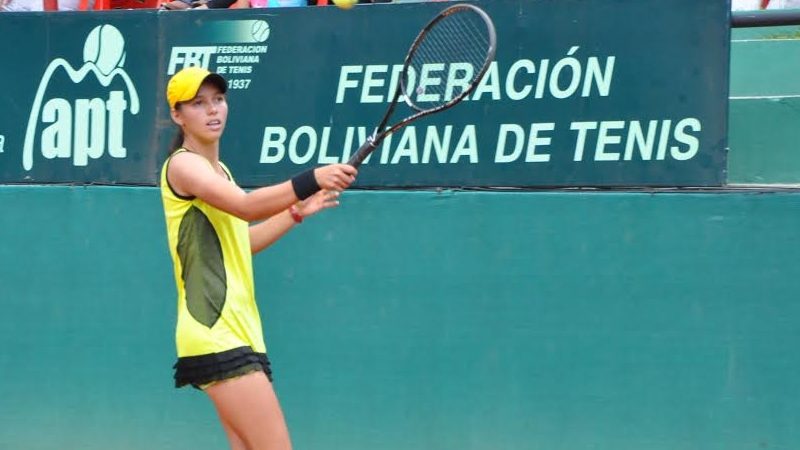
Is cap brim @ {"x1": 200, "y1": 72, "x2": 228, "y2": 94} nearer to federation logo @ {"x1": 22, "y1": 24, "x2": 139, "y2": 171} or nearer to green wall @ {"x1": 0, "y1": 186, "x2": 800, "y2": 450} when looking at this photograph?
green wall @ {"x1": 0, "y1": 186, "x2": 800, "y2": 450}

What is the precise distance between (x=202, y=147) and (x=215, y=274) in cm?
44


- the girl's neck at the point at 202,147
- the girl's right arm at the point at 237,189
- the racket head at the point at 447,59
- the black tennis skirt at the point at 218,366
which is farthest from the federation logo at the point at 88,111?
the black tennis skirt at the point at 218,366

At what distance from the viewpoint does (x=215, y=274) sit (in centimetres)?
456

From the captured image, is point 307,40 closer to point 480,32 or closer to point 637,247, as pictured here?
point 480,32

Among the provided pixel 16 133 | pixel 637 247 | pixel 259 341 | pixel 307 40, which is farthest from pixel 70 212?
pixel 637 247

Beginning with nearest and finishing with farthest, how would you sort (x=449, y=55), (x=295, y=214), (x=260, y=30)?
1. (x=295, y=214)
2. (x=449, y=55)
3. (x=260, y=30)

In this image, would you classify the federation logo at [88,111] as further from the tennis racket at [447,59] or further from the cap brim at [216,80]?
the cap brim at [216,80]

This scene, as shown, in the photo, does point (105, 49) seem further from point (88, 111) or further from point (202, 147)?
point (202, 147)

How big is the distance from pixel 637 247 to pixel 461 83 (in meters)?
1.03

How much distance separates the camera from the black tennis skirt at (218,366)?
4.48 meters

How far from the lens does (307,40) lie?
20.7 feet

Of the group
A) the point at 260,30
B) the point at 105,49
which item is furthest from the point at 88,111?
the point at 260,30

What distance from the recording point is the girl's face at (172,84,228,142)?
4594 mm

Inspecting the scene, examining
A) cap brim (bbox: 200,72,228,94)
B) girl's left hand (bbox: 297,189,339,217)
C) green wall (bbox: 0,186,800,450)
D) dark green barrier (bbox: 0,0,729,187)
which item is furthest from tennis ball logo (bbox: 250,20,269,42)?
girl's left hand (bbox: 297,189,339,217)
